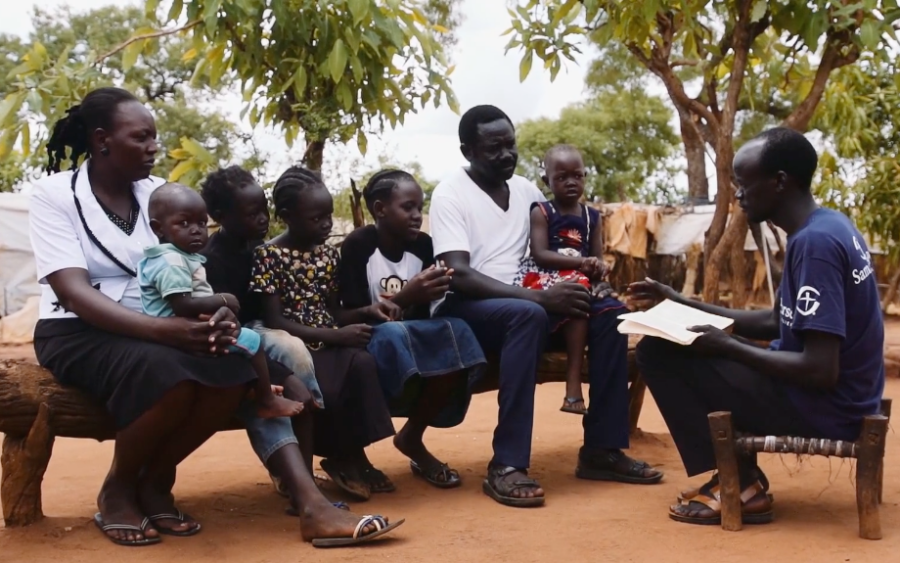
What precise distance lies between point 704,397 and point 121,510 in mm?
2146

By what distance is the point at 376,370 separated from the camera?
4047 millimetres

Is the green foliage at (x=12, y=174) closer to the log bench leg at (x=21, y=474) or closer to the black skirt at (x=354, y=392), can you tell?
the log bench leg at (x=21, y=474)

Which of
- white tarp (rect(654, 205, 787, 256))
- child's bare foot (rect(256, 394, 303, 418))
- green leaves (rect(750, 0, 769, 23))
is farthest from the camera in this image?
white tarp (rect(654, 205, 787, 256))

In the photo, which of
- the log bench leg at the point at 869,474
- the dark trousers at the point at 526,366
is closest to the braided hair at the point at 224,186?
the dark trousers at the point at 526,366

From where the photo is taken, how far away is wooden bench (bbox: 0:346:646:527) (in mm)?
3594

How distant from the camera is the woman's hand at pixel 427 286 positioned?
4.08 m

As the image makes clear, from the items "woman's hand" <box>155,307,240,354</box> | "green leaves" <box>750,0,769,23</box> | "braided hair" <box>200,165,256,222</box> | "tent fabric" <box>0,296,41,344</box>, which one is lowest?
"tent fabric" <box>0,296,41,344</box>

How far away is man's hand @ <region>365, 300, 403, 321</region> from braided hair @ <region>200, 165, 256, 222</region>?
70 centimetres

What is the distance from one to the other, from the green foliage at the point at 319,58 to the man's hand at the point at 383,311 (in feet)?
6.07

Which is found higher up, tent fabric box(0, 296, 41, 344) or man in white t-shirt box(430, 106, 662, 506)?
man in white t-shirt box(430, 106, 662, 506)

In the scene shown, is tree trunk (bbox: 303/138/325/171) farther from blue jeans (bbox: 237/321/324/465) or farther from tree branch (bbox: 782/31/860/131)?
tree branch (bbox: 782/31/860/131)

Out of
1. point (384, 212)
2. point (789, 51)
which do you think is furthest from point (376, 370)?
point (789, 51)

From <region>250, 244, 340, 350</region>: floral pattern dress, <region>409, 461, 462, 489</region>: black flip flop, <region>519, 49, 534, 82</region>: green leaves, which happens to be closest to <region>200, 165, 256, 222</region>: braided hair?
<region>250, 244, 340, 350</region>: floral pattern dress

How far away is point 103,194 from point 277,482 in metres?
1.42
